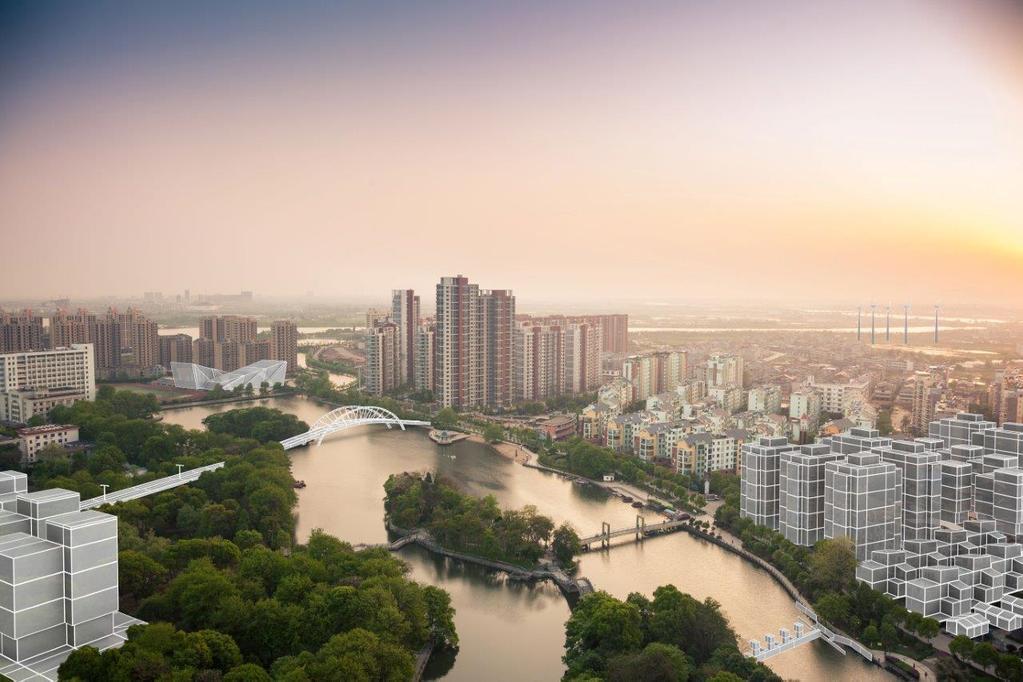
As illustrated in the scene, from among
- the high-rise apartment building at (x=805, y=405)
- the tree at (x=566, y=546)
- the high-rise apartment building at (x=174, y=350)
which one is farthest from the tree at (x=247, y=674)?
the high-rise apartment building at (x=174, y=350)

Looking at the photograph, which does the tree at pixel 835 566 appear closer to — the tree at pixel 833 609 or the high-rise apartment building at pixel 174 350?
the tree at pixel 833 609

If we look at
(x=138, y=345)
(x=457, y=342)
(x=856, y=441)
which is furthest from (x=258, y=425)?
(x=856, y=441)

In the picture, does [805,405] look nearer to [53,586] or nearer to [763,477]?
[763,477]

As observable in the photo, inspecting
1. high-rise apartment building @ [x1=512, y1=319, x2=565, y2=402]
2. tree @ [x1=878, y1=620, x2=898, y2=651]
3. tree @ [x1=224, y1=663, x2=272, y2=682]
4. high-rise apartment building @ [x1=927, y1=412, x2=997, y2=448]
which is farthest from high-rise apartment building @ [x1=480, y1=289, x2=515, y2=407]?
tree @ [x1=224, y1=663, x2=272, y2=682]

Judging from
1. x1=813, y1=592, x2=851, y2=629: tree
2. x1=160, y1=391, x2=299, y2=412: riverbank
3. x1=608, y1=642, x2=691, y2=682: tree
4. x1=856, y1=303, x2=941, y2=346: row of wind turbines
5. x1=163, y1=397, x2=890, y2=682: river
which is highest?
x1=856, y1=303, x2=941, y2=346: row of wind turbines

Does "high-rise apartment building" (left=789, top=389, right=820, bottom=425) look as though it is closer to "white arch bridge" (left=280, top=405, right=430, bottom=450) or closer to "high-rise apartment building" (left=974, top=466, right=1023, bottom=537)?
"high-rise apartment building" (left=974, top=466, right=1023, bottom=537)

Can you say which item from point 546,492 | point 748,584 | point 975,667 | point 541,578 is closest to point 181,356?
point 546,492
